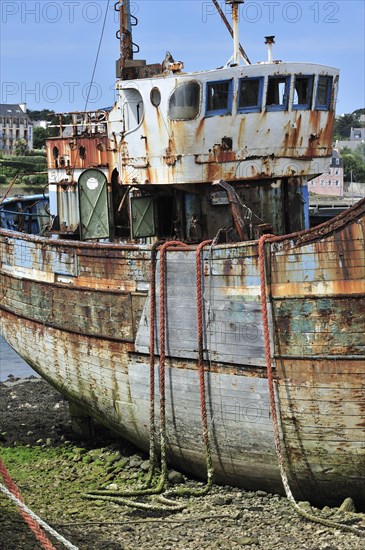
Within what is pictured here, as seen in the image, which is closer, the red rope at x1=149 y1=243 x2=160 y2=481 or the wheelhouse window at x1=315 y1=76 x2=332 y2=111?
the red rope at x1=149 y1=243 x2=160 y2=481

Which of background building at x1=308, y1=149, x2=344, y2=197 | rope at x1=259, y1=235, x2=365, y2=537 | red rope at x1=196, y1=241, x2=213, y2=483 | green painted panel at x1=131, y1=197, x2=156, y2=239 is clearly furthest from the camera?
background building at x1=308, y1=149, x2=344, y2=197

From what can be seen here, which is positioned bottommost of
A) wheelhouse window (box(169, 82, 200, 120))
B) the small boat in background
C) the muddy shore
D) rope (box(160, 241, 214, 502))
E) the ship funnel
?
the muddy shore

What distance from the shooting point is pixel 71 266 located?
1357 cm

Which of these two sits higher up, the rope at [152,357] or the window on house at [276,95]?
the window on house at [276,95]

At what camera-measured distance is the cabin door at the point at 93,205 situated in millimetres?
14297

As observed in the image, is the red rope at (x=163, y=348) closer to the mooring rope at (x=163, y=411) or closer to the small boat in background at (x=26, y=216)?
the mooring rope at (x=163, y=411)

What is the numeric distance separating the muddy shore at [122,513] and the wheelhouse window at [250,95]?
4972mm

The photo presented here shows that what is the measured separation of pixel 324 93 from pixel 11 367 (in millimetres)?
16059

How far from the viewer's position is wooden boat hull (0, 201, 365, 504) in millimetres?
10484

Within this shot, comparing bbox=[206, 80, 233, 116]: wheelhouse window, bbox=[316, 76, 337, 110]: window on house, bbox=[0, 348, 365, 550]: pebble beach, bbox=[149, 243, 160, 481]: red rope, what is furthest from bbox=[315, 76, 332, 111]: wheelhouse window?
bbox=[0, 348, 365, 550]: pebble beach

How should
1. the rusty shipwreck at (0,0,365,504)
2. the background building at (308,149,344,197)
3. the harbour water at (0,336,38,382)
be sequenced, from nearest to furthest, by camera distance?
the rusty shipwreck at (0,0,365,504), the harbour water at (0,336,38,382), the background building at (308,149,344,197)

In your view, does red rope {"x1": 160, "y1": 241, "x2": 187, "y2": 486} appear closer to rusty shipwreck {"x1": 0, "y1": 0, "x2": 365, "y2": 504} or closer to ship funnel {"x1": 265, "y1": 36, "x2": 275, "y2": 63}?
rusty shipwreck {"x1": 0, "y1": 0, "x2": 365, "y2": 504}

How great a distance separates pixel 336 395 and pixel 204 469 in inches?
99.3

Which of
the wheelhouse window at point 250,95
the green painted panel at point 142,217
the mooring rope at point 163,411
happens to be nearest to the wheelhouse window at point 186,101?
the wheelhouse window at point 250,95
